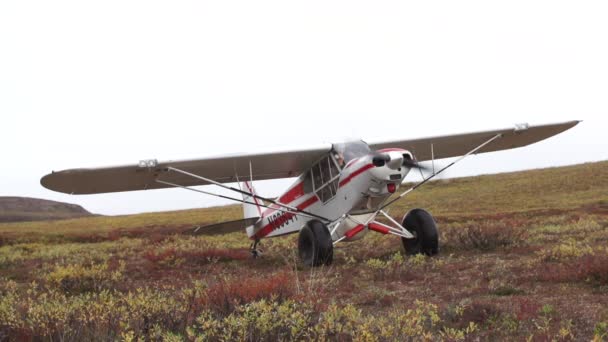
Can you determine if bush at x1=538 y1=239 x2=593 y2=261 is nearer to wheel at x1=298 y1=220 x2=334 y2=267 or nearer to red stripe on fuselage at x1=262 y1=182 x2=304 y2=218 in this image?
wheel at x1=298 y1=220 x2=334 y2=267

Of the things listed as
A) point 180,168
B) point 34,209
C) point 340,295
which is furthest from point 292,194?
point 34,209

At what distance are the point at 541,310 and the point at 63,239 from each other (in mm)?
28332

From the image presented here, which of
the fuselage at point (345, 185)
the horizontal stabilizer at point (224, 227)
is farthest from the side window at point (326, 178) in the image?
the horizontal stabilizer at point (224, 227)

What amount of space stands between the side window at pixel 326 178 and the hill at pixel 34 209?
11005cm

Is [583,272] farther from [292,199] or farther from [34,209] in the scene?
[34,209]

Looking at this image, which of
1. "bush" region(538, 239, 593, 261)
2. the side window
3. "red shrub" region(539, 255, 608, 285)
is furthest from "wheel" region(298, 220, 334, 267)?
"red shrub" region(539, 255, 608, 285)

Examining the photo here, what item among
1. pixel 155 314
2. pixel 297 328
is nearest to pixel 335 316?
pixel 297 328

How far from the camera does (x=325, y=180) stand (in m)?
11.8

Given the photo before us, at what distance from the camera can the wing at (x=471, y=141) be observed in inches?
520

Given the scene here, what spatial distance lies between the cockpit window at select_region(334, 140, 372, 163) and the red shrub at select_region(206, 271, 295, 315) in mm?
4857

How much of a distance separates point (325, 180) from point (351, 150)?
1.26 meters

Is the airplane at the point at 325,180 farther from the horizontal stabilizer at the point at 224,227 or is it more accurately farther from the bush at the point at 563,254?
the bush at the point at 563,254

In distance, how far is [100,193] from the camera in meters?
13.0

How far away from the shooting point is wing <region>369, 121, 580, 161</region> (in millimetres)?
13195
